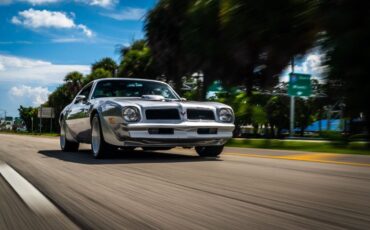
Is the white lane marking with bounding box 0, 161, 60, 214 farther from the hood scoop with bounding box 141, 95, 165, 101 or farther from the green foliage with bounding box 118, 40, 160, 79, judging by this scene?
the hood scoop with bounding box 141, 95, 165, 101

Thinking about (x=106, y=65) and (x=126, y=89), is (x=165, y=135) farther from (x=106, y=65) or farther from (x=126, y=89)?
(x=106, y=65)

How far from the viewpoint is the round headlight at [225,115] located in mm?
7453

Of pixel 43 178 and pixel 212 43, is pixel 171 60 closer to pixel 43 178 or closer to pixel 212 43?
pixel 212 43

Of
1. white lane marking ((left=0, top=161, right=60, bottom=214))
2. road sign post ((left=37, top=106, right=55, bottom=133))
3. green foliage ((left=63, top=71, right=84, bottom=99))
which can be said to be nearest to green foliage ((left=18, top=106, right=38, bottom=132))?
road sign post ((left=37, top=106, right=55, bottom=133))

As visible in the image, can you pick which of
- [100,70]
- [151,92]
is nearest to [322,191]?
[151,92]

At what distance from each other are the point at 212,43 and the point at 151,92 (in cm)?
699

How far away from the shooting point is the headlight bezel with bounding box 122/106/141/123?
22.9ft

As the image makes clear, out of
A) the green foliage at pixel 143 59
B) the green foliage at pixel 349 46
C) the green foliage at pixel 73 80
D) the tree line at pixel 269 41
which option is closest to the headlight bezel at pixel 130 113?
the green foliage at pixel 143 59

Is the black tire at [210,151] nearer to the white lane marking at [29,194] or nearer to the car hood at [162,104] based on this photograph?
the car hood at [162,104]

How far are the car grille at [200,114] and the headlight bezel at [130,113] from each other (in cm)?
77

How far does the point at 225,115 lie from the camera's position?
24.7ft

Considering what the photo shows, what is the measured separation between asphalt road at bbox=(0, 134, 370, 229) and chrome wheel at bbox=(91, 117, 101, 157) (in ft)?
4.90

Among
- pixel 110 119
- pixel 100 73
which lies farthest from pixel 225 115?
pixel 100 73

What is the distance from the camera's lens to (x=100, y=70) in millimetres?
42031
